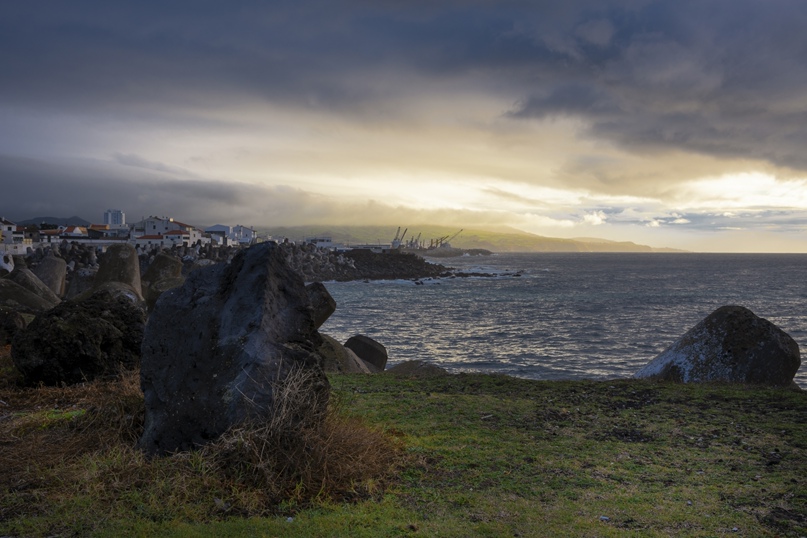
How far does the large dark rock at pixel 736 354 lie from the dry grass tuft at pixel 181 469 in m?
10.4

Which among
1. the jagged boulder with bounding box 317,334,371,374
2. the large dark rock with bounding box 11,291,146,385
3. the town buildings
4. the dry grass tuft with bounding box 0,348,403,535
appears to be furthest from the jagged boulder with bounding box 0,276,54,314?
the town buildings

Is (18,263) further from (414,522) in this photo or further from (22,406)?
(414,522)

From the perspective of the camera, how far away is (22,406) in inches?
392

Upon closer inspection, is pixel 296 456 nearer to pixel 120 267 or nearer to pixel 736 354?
pixel 736 354

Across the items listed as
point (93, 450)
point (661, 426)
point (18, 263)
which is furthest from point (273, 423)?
point (18, 263)

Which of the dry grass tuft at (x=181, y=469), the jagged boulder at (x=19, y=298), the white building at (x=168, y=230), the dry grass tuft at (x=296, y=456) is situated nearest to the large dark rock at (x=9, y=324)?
the jagged boulder at (x=19, y=298)

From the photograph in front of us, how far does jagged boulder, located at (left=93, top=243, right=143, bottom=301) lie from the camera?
24.7 metres

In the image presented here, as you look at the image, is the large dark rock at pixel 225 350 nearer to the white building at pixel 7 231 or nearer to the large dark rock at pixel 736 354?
the large dark rock at pixel 736 354

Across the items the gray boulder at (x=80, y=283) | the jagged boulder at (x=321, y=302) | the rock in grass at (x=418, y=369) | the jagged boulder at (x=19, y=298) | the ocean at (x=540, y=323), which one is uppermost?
the jagged boulder at (x=321, y=302)

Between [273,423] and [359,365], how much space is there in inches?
521

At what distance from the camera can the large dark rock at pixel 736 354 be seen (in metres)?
14.4

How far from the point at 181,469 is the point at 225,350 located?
1474 millimetres

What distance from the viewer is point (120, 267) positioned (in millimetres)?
24828

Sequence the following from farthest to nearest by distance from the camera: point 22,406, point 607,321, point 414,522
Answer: point 607,321 < point 22,406 < point 414,522
